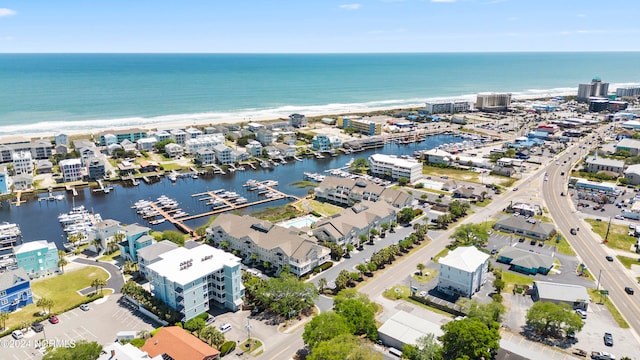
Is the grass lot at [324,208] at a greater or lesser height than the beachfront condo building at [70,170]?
lesser

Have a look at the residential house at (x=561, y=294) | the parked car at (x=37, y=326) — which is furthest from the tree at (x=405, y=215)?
the parked car at (x=37, y=326)

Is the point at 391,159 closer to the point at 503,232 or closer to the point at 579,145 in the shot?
the point at 503,232

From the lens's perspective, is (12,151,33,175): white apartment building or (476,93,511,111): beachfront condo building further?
→ (476,93,511,111): beachfront condo building

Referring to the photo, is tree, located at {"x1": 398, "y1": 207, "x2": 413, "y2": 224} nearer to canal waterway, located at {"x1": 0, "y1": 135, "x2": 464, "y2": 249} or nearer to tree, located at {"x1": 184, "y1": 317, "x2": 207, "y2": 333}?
canal waterway, located at {"x1": 0, "y1": 135, "x2": 464, "y2": 249}

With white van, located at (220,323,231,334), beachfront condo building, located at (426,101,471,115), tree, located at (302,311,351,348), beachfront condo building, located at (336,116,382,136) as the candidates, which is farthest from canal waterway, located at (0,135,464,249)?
beachfront condo building, located at (426,101,471,115)

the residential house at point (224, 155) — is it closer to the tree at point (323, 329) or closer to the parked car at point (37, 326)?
the parked car at point (37, 326)

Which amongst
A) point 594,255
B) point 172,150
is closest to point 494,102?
point 172,150

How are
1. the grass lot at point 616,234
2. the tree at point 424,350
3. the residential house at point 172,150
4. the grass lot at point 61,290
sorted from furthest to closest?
the residential house at point 172,150, the grass lot at point 616,234, the grass lot at point 61,290, the tree at point 424,350
